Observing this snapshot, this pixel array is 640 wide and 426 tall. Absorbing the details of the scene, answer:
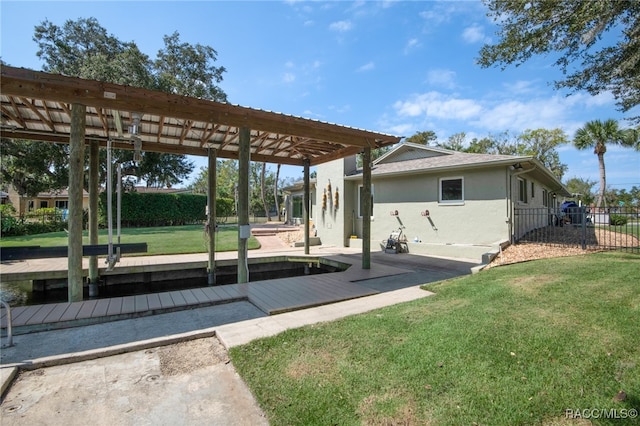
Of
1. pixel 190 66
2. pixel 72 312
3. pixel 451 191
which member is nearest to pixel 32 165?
pixel 190 66

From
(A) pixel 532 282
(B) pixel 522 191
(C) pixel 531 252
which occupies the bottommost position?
(A) pixel 532 282

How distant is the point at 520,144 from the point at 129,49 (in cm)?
3596

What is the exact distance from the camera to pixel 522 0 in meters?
6.07

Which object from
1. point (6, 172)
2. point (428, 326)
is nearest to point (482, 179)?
point (428, 326)

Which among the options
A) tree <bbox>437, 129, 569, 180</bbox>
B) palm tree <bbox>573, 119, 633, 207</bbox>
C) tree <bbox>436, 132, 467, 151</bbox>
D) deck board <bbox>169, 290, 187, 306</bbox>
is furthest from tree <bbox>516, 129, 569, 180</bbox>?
deck board <bbox>169, 290, 187, 306</bbox>

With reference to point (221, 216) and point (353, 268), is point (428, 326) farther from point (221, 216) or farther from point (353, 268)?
point (221, 216)

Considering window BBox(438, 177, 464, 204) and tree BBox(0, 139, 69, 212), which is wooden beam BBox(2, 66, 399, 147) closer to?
window BBox(438, 177, 464, 204)

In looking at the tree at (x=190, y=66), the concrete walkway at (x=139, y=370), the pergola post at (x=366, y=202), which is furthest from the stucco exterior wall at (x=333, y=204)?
the tree at (x=190, y=66)

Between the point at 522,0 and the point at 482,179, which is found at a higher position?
the point at 522,0

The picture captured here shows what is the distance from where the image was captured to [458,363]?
262 centimetres

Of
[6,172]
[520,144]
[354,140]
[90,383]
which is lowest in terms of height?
[90,383]

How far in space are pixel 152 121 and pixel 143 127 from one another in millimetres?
564

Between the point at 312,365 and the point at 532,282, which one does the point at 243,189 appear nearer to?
the point at 312,365

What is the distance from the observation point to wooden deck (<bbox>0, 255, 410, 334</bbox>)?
3877mm
